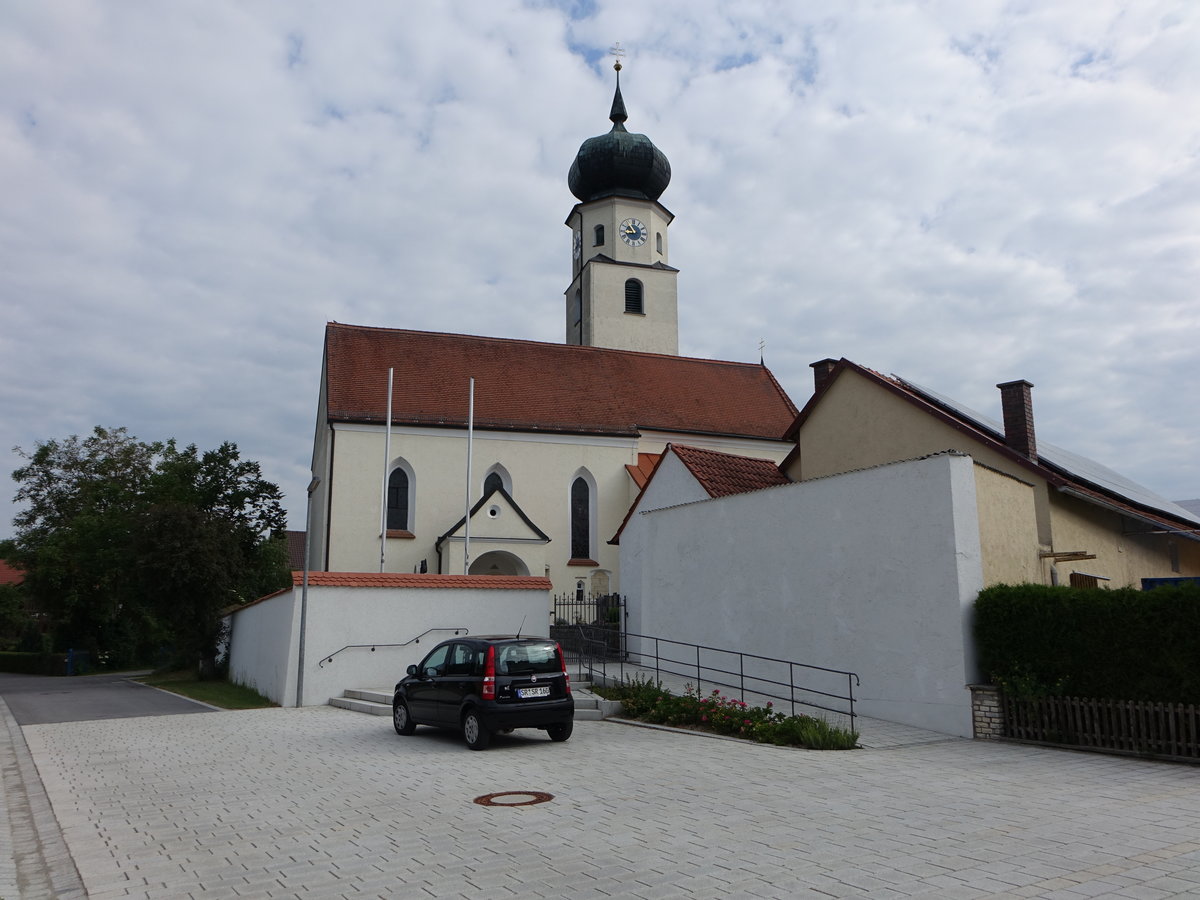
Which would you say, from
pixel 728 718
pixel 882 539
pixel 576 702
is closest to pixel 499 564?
pixel 576 702

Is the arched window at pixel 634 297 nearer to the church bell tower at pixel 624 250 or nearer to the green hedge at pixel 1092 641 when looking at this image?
the church bell tower at pixel 624 250

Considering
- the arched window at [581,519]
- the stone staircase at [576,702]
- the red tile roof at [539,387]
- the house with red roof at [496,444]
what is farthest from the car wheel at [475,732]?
the arched window at [581,519]

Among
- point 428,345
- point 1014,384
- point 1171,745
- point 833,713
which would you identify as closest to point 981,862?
point 1171,745

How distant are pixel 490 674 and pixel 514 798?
342 cm

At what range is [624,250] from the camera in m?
44.3

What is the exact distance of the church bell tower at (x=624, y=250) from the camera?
4384 centimetres

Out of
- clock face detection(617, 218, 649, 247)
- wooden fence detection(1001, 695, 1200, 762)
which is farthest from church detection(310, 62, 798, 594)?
wooden fence detection(1001, 695, 1200, 762)

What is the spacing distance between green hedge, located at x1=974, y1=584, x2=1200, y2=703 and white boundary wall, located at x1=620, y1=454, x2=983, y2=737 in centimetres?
54

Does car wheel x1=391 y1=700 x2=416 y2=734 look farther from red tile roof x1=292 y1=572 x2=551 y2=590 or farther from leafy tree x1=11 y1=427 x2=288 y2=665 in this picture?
leafy tree x1=11 y1=427 x2=288 y2=665

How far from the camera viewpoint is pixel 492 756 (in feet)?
39.9

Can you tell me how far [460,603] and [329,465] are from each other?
13372mm

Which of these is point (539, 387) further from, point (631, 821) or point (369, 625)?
point (631, 821)

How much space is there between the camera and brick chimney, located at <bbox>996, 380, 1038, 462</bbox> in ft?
61.3

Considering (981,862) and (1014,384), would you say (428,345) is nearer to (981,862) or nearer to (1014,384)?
(1014,384)
